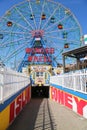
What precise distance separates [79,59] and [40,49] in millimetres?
11416

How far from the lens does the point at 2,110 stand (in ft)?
17.5

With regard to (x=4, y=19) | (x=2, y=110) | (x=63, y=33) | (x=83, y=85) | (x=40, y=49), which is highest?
(x=4, y=19)

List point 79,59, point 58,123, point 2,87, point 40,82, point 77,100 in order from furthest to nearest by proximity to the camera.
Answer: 1. point 40,82
2. point 79,59
3. point 77,100
4. point 58,123
5. point 2,87

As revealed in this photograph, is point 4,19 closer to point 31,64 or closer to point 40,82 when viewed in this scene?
Result: point 31,64

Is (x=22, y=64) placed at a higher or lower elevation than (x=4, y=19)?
lower

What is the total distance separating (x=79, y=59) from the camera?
53.7 ft

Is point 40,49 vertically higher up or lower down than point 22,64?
higher up

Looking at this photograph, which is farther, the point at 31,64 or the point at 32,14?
the point at 32,14

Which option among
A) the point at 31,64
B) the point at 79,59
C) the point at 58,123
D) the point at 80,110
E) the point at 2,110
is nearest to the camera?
the point at 2,110

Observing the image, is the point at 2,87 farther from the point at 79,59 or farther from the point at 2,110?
the point at 79,59

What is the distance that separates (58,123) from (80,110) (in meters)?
1.50

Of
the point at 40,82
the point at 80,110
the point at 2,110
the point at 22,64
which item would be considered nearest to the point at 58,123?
the point at 80,110

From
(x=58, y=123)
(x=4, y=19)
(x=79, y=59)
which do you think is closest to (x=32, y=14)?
(x=4, y=19)

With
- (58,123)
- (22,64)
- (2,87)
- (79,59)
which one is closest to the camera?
(2,87)
